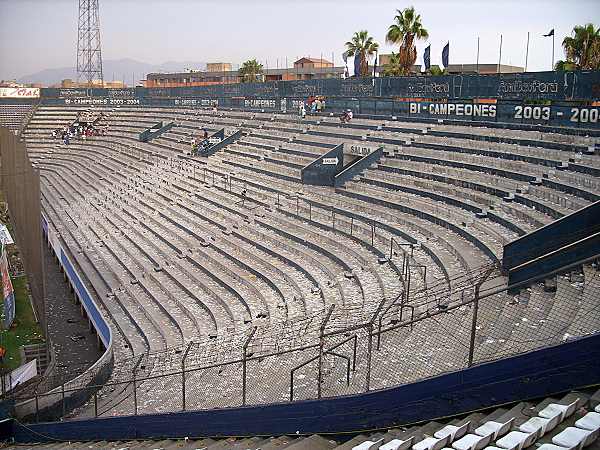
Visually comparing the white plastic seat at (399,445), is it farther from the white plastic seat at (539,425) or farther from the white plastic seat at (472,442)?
the white plastic seat at (539,425)

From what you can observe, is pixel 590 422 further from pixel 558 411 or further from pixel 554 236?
pixel 554 236

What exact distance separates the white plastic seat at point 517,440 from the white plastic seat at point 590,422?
36 cm

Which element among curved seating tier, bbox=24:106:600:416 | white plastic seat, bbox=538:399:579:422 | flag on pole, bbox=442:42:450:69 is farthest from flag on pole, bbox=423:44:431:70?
white plastic seat, bbox=538:399:579:422

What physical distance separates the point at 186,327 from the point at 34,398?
12.3ft

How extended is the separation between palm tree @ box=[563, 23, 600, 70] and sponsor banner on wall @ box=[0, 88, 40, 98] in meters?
41.9

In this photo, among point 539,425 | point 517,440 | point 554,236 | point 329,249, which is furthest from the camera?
point 329,249

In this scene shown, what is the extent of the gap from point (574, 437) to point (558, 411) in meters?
0.55

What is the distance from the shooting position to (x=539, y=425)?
5316 mm

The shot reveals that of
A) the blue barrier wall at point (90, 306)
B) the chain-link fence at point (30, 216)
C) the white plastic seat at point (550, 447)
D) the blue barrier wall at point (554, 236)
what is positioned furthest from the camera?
the chain-link fence at point (30, 216)

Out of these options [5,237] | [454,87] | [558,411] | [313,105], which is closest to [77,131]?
[313,105]

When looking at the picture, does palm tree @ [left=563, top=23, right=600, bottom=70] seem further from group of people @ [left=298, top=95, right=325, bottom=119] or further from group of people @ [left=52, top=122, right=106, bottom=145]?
group of people @ [left=52, top=122, right=106, bottom=145]

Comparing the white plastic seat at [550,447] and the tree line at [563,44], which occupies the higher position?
the tree line at [563,44]

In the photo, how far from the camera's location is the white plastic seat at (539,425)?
208 inches

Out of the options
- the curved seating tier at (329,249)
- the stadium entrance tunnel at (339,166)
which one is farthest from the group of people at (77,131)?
the stadium entrance tunnel at (339,166)
